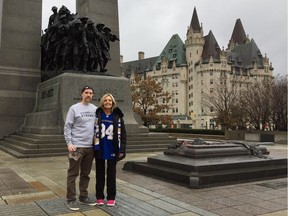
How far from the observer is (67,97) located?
14.5 meters

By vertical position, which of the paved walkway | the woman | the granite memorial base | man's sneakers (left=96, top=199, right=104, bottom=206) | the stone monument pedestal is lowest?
the paved walkway

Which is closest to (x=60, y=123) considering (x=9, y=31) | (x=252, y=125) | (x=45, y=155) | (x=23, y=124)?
(x=45, y=155)

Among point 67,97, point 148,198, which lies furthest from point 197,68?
point 148,198

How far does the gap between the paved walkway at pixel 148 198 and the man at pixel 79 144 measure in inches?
11.6

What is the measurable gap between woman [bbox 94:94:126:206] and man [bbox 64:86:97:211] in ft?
0.43

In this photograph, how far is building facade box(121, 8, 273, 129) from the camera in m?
→ 105

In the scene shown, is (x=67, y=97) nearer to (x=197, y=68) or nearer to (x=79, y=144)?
(x=79, y=144)

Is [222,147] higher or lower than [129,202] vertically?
higher

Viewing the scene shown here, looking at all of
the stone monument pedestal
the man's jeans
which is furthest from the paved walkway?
the stone monument pedestal

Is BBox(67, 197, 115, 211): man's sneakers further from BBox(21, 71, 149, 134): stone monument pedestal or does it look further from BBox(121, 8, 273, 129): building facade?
BBox(121, 8, 273, 129): building facade

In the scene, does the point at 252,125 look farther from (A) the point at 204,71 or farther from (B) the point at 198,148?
(A) the point at 204,71

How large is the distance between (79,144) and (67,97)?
954cm

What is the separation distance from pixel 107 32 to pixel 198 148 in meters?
11.7

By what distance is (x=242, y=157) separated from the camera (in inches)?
317
